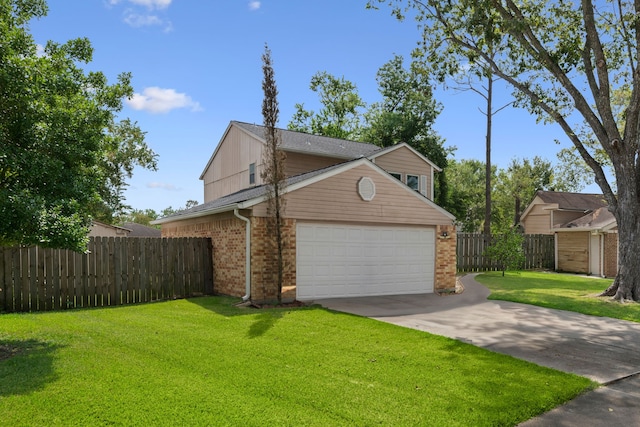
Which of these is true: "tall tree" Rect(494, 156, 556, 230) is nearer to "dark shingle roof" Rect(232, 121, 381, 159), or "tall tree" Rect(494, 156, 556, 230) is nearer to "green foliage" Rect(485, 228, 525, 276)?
"green foliage" Rect(485, 228, 525, 276)

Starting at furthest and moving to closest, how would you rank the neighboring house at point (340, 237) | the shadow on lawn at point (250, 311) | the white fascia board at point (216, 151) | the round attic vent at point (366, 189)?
the white fascia board at point (216, 151), the round attic vent at point (366, 189), the neighboring house at point (340, 237), the shadow on lawn at point (250, 311)

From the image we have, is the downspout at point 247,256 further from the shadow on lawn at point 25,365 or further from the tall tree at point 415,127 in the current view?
the tall tree at point 415,127

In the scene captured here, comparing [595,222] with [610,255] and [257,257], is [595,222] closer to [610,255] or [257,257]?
[610,255]

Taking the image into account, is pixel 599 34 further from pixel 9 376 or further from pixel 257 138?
pixel 9 376

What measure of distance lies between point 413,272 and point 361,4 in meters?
8.65

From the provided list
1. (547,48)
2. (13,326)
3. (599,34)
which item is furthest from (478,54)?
(13,326)

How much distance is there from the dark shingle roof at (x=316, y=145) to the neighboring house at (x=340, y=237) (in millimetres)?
4989

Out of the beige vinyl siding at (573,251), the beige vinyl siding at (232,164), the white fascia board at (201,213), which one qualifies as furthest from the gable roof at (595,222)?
the white fascia board at (201,213)

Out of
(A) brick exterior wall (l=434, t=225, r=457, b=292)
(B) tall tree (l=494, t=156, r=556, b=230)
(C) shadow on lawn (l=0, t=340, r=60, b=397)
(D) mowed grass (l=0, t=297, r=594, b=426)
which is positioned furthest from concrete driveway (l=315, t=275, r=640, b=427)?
(B) tall tree (l=494, t=156, r=556, b=230)

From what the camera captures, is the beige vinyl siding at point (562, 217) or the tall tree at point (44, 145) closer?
the tall tree at point (44, 145)

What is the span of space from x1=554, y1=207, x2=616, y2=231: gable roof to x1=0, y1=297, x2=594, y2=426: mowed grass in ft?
62.6

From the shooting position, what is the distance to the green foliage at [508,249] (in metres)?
19.6

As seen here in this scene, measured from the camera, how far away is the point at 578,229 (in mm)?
23188

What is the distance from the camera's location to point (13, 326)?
754cm
